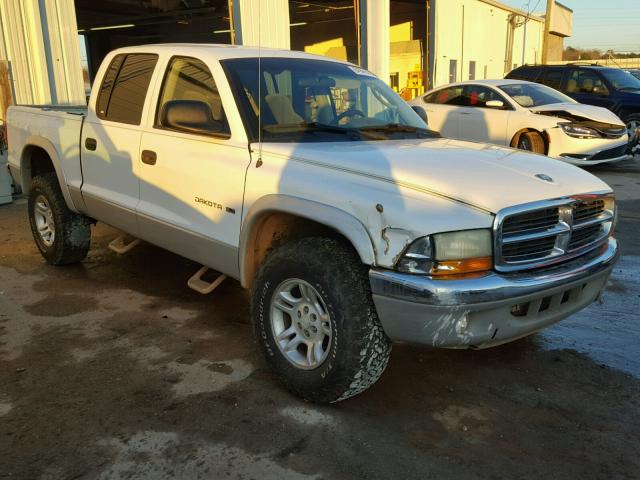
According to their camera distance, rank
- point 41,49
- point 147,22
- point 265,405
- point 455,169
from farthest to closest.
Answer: point 147,22 → point 41,49 → point 265,405 → point 455,169

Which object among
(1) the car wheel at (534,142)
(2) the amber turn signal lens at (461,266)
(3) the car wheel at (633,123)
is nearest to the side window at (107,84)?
(2) the amber turn signal lens at (461,266)

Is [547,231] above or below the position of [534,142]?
above

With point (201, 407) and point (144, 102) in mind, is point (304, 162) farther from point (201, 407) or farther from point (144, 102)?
point (144, 102)

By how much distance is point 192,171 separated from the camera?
12.3 feet

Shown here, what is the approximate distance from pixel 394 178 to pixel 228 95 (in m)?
1.36

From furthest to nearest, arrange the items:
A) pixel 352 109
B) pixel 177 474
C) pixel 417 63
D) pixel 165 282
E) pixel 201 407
A: 1. pixel 417 63
2. pixel 165 282
3. pixel 352 109
4. pixel 201 407
5. pixel 177 474

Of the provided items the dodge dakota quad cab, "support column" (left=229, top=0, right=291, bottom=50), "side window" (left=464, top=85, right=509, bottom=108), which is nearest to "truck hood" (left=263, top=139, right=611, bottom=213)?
the dodge dakota quad cab

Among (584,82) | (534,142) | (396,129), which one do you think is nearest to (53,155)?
(396,129)

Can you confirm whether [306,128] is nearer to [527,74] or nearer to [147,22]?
[527,74]

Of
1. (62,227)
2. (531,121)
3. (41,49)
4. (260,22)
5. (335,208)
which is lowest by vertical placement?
(62,227)

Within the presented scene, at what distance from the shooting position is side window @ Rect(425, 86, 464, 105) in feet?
38.7

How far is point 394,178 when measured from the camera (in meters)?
2.88

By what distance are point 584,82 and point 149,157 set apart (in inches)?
469

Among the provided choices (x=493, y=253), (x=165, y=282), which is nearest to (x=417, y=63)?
(x=165, y=282)
